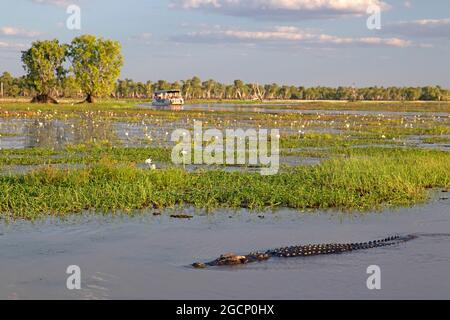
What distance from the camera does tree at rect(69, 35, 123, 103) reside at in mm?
71625

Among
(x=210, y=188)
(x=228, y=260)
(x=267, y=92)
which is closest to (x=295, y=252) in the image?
(x=228, y=260)

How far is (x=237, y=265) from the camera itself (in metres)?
8.77

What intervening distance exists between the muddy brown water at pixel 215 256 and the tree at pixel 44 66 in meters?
64.7

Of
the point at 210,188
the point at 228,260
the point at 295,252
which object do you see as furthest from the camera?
the point at 210,188

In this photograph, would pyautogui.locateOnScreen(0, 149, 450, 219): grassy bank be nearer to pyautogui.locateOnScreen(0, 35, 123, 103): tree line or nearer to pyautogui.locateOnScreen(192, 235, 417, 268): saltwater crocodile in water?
pyautogui.locateOnScreen(192, 235, 417, 268): saltwater crocodile in water

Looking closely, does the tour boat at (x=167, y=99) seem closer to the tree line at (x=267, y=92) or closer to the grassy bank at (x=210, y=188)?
the tree line at (x=267, y=92)

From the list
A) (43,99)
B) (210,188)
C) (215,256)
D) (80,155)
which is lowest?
(215,256)

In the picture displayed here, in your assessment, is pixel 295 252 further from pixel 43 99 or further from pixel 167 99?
pixel 167 99

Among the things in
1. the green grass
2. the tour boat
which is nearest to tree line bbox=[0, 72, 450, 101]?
the tour boat

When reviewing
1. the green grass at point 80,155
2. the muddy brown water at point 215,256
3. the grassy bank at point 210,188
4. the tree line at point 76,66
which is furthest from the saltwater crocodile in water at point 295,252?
the tree line at point 76,66

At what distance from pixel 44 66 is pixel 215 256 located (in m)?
68.2

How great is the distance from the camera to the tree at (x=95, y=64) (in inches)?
2820

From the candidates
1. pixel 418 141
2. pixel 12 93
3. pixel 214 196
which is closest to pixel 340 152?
pixel 418 141

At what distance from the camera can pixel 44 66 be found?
73.1 metres
